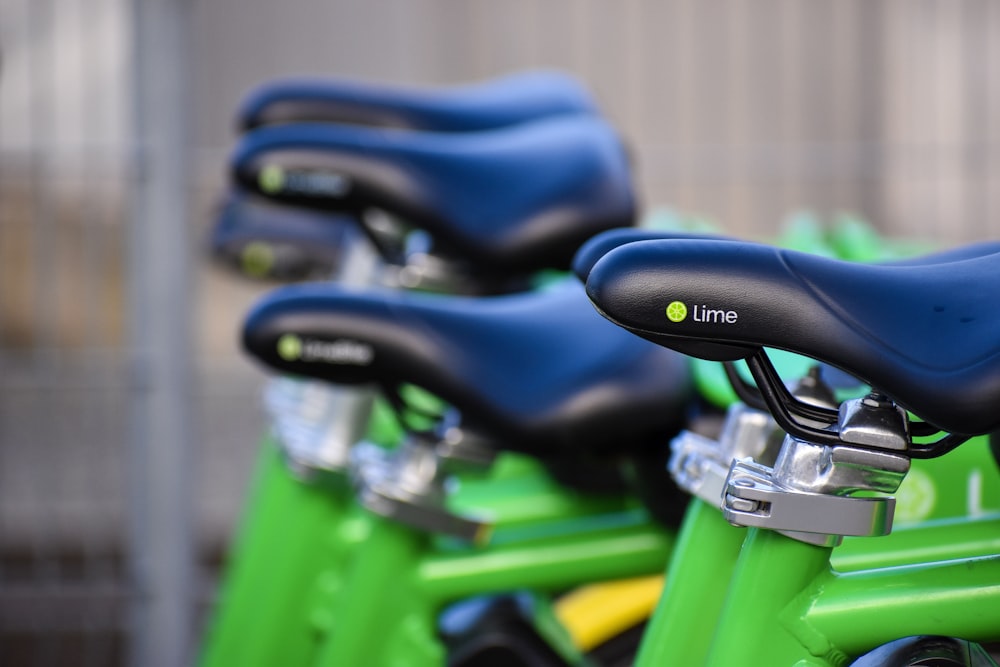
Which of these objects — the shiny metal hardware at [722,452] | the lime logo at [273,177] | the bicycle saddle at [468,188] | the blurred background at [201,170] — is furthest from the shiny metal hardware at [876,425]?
the blurred background at [201,170]

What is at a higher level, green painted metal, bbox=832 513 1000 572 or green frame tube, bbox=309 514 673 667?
green painted metal, bbox=832 513 1000 572

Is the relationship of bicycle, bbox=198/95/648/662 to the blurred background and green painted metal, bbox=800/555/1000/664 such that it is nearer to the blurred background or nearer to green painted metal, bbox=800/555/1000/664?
green painted metal, bbox=800/555/1000/664

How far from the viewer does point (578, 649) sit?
1060 millimetres

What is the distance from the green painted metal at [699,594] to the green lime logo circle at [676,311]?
195 mm

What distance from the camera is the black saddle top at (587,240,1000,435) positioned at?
1.83 feet

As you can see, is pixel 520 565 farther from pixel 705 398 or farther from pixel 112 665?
pixel 112 665

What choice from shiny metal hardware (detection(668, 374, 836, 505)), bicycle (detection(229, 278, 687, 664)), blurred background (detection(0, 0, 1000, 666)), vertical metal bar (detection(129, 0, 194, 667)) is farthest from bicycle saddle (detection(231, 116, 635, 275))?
vertical metal bar (detection(129, 0, 194, 667))

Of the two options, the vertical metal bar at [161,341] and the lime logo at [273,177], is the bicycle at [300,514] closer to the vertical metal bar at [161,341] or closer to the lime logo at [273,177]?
the lime logo at [273,177]

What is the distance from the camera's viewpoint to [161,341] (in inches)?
77.8

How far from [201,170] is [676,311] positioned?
2217 millimetres

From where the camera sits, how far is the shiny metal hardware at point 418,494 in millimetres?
953

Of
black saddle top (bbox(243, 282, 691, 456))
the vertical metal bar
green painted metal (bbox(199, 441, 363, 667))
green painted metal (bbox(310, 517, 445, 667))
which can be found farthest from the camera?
the vertical metal bar

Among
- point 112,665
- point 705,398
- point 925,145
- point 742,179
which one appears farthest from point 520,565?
point 925,145

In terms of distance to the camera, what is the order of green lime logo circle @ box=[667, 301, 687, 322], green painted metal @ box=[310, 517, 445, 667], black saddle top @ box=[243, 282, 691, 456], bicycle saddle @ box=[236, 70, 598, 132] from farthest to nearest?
bicycle saddle @ box=[236, 70, 598, 132] → green painted metal @ box=[310, 517, 445, 667] → black saddle top @ box=[243, 282, 691, 456] → green lime logo circle @ box=[667, 301, 687, 322]
